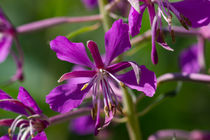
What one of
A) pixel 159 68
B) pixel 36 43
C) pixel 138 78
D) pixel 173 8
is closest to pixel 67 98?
pixel 138 78

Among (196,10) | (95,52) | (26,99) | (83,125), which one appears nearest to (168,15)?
(196,10)

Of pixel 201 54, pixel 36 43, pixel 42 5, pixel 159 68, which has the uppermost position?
pixel 42 5

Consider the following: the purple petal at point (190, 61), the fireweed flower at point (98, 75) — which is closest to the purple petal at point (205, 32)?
the purple petal at point (190, 61)

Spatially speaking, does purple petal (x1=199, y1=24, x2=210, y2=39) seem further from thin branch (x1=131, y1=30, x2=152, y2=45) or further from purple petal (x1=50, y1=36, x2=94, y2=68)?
purple petal (x1=50, y1=36, x2=94, y2=68)

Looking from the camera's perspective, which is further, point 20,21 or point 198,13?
point 20,21

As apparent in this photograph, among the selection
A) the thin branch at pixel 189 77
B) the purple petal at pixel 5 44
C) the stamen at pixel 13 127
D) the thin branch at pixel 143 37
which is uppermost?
the purple petal at pixel 5 44

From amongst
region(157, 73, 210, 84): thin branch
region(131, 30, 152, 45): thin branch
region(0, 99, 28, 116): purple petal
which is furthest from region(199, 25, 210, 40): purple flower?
region(0, 99, 28, 116): purple petal

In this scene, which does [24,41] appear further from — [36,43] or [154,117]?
[154,117]

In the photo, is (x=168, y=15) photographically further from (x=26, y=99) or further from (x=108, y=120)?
(x=26, y=99)

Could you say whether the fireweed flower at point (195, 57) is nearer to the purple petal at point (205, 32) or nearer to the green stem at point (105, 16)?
the purple petal at point (205, 32)
